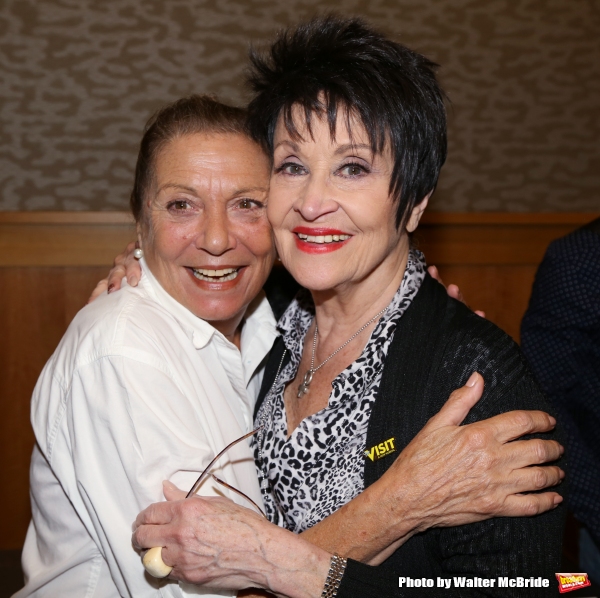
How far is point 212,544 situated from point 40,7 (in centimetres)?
291

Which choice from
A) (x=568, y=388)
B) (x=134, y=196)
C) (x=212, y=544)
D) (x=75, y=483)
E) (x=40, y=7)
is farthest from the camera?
(x=40, y=7)

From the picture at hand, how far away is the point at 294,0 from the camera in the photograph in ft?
11.6

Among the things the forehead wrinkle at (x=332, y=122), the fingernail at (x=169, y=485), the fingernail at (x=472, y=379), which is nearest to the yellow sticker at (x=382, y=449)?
the fingernail at (x=472, y=379)

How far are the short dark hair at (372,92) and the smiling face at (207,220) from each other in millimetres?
154

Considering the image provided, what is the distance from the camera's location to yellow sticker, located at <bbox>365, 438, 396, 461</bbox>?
4.89ft

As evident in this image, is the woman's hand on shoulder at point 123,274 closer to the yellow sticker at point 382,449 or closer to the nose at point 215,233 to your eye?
the nose at point 215,233

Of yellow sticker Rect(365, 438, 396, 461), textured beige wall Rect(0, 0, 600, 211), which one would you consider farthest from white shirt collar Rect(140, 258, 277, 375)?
textured beige wall Rect(0, 0, 600, 211)

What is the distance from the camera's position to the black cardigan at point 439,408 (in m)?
1.36

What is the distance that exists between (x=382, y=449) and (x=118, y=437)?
0.55 meters

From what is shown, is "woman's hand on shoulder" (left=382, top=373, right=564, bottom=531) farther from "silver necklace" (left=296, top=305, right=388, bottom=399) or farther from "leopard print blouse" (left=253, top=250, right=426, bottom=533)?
"silver necklace" (left=296, top=305, right=388, bottom=399)

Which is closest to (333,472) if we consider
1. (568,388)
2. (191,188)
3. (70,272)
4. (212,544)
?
(212,544)

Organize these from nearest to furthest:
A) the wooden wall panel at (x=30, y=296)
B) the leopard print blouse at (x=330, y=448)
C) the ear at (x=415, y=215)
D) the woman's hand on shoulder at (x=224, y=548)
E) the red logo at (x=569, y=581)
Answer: the woman's hand on shoulder at (x=224, y=548) → the red logo at (x=569, y=581) → the leopard print blouse at (x=330, y=448) → the ear at (x=415, y=215) → the wooden wall panel at (x=30, y=296)

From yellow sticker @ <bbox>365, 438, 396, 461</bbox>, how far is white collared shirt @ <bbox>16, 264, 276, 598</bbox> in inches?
12.2

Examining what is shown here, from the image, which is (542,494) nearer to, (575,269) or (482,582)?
(482,582)
